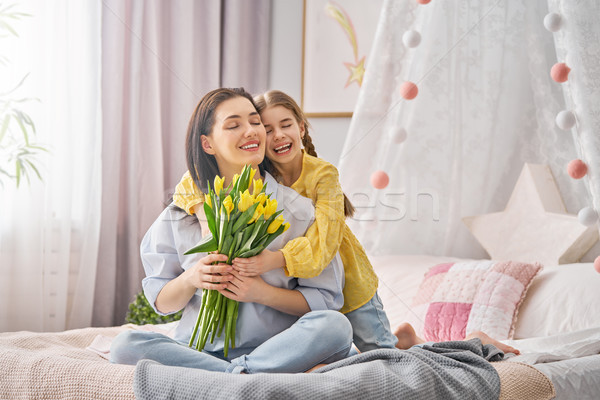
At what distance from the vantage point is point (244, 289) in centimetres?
143

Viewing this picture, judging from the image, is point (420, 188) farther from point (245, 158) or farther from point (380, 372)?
point (380, 372)

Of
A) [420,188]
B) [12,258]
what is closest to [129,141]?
[12,258]

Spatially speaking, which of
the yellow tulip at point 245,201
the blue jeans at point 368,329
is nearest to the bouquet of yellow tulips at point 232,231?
the yellow tulip at point 245,201

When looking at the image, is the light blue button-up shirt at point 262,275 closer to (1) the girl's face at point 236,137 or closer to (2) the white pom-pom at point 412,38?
(1) the girl's face at point 236,137

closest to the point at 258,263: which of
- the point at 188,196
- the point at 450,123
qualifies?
the point at 188,196

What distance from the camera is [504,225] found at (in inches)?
103

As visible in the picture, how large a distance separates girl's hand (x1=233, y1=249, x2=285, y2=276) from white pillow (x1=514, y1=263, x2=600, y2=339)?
1100 mm

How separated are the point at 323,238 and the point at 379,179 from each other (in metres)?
0.93

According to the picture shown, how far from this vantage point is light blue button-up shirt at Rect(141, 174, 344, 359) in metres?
1.52

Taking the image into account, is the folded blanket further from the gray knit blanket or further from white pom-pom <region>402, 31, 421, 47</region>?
white pom-pom <region>402, 31, 421, 47</region>

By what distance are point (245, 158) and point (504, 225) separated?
4.67 feet

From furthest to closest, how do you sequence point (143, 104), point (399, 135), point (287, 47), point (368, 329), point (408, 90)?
point (287, 47)
point (143, 104)
point (399, 135)
point (408, 90)
point (368, 329)

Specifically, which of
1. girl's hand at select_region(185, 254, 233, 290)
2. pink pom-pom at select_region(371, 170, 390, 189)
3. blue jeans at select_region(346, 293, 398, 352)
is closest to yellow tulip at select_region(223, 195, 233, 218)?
girl's hand at select_region(185, 254, 233, 290)

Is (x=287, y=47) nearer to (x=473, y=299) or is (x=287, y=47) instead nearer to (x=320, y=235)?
(x=473, y=299)
